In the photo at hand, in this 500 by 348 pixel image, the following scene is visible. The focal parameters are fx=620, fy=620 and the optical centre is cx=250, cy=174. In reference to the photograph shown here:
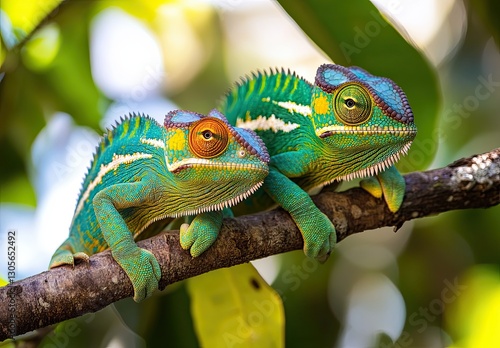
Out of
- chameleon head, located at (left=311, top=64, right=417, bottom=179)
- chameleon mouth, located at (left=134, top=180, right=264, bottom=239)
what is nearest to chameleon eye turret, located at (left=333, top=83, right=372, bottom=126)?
chameleon head, located at (left=311, top=64, right=417, bottom=179)

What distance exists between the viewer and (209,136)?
1718mm

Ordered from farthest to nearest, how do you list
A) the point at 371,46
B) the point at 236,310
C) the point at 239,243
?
the point at 371,46 < the point at 236,310 < the point at 239,243

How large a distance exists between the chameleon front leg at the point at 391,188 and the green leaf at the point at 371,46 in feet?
1.00

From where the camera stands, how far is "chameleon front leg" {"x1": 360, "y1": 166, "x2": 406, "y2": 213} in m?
2.06

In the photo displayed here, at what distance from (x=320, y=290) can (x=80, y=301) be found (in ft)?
4.63

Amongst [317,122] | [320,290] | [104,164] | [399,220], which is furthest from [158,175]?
[320,290]

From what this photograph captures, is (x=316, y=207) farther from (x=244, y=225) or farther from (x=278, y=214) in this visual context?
(x=244, y=225)

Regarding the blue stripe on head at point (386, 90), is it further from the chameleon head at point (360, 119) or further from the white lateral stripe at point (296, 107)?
the white lateral stripe at point (296, 107)

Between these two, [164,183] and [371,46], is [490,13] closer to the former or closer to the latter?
[371,46]

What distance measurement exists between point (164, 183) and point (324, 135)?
55 cm

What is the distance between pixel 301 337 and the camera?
2650 millimetres

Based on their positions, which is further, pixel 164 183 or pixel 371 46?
pixel 371 46

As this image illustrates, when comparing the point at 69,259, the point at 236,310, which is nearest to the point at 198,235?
the point at 69,259

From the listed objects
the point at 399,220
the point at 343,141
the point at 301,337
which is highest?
the point at 343,141
